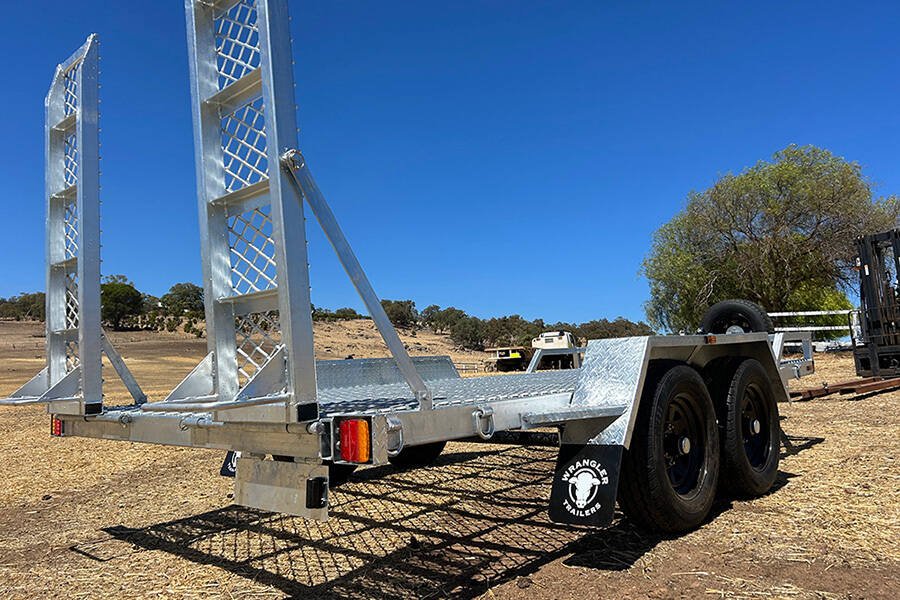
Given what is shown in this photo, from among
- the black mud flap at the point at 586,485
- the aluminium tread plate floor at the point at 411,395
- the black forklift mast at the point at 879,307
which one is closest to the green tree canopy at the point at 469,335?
the black forklift mast at the point at 879,307

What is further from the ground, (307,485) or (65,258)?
(65,258)

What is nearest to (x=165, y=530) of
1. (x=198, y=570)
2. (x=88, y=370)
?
(x=198, y=570)

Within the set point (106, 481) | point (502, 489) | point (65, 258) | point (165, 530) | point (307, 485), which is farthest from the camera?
point (106, 481)

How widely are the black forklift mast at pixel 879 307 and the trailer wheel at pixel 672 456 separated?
8.40m

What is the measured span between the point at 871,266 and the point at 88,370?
11678 mm

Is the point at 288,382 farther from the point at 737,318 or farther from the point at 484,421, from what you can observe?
the point at 737,318

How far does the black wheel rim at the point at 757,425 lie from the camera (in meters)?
5.01

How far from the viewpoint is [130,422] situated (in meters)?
3.54

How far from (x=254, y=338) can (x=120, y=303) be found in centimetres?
Result: 4892

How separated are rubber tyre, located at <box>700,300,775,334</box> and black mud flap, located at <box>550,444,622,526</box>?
12.8 feet

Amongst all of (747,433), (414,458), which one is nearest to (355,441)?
(747,433)

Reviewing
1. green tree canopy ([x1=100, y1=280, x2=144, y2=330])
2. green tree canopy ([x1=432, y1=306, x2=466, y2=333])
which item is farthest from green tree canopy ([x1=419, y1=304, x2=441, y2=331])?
green tree canopy ([x1=100, y1=280, x2=144, y2=330])

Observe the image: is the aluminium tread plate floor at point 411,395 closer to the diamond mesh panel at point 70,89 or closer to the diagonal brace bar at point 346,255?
the diagonal brace bar at point 346,255

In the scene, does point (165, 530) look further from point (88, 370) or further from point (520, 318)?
point (520, 318)
